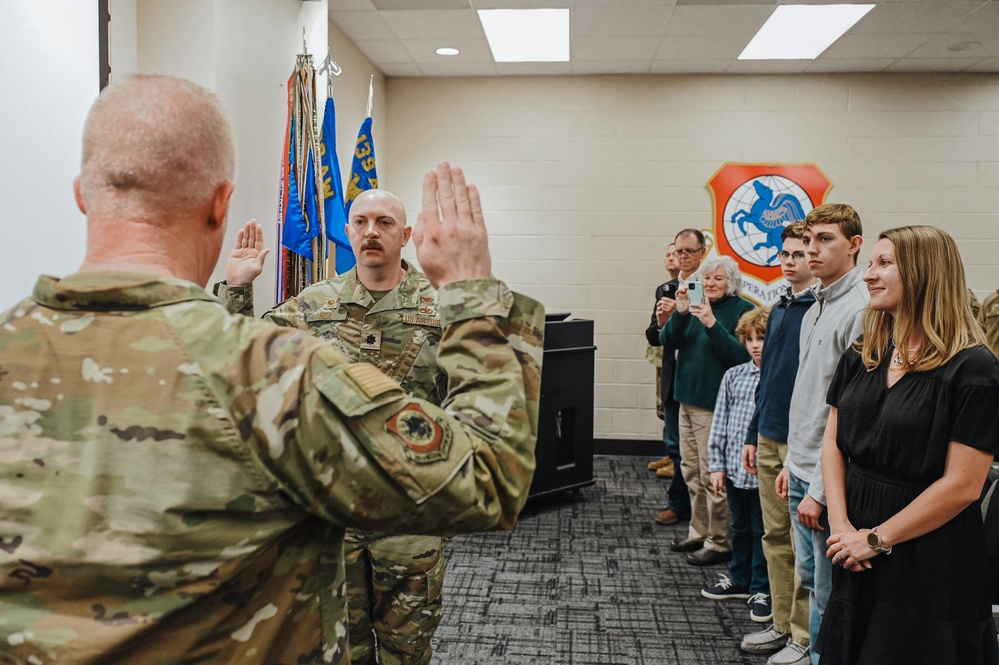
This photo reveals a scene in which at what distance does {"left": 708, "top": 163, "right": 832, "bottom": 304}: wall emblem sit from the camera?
18.0ft

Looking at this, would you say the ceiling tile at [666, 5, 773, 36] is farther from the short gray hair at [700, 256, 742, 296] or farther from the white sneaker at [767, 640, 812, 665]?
the white sneaker at [767, 640, 812, 665]

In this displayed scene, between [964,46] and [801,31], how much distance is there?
110 cm

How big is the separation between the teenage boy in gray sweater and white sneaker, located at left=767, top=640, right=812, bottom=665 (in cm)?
21

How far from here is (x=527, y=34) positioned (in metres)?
4.80

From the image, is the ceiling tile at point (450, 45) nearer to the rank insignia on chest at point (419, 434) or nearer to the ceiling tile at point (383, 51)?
the ceiling tile at point (383, 51)

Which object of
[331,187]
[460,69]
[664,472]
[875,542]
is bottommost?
[664,472]

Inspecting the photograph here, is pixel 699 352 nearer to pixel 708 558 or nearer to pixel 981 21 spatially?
pixel 708 558

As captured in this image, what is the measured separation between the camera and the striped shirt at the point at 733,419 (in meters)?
2.94

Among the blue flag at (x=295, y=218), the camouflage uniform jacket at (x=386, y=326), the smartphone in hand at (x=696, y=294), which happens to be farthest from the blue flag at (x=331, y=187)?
the smartphone in hand at (x=696, y=294)

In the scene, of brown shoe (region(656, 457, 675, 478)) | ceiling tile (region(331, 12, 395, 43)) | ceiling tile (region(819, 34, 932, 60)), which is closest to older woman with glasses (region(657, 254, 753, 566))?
brown shoe (region(656, 457, 675, 478))

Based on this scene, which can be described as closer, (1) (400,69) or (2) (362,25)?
(2) (362,25)

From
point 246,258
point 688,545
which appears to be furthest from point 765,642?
point 246,258

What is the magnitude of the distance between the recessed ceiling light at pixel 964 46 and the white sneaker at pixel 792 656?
4.15 m

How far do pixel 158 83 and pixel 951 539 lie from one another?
1.74 meters
